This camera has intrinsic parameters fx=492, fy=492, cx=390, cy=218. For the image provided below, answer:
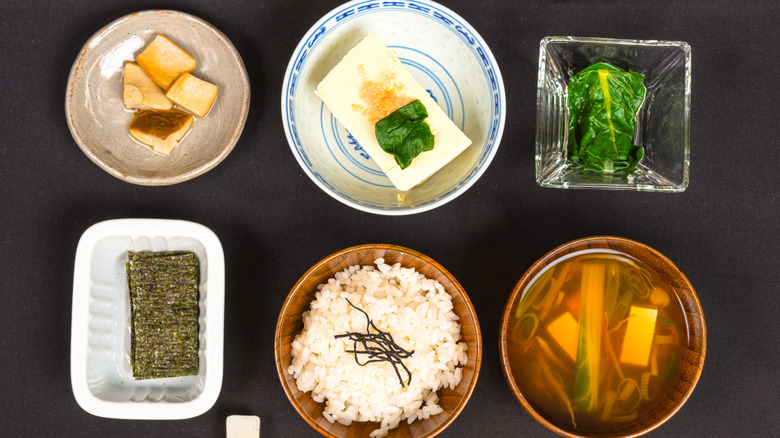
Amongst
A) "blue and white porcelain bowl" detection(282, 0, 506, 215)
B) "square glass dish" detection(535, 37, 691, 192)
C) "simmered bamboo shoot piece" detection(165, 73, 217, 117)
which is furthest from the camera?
"simmered bamboo shoot piece" detection(165, 73, 217, 117)

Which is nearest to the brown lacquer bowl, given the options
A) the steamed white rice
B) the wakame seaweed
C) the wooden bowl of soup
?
the steamed white rice

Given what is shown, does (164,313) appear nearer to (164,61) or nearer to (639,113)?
(164,61)

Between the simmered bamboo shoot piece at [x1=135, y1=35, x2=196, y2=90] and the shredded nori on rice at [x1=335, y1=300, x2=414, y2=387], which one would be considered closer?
the shredded nori on rice at [x1=335, y1=300, x2=414, y2=387]

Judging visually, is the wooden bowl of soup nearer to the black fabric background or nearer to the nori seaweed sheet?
the black fabric background

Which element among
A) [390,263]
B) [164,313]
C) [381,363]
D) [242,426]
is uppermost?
[390,263]

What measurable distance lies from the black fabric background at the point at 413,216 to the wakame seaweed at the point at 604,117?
0.17m

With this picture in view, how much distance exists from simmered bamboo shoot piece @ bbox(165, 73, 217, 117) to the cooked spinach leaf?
2.08 feet

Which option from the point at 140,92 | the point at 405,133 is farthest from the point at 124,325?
the point at 405,133

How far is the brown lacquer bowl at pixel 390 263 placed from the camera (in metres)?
1.56

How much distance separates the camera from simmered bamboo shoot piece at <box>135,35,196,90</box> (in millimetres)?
1729

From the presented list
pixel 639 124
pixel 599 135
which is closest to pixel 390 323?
pixel 599 135

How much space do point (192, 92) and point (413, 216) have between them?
0.90 m

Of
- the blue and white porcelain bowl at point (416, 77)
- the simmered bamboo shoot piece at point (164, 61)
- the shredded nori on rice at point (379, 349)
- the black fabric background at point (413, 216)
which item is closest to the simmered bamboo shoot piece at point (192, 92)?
the simmered bamboo shoot piece at point (164, 61)

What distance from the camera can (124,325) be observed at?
5.86ft
